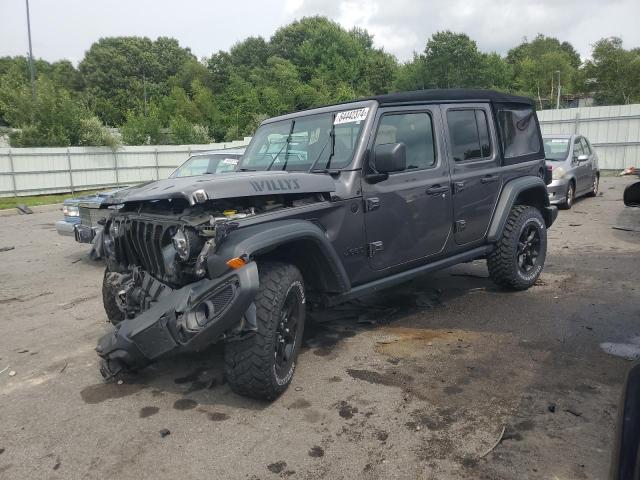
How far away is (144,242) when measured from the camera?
3.42m

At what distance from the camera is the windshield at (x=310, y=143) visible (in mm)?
4070

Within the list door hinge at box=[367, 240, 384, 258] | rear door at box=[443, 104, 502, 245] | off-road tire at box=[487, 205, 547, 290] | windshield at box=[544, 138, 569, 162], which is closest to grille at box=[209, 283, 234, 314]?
door hinge at box=[367, 240, 384, 258]

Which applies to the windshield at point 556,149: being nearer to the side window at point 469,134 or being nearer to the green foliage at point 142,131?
the side window at point 469,134

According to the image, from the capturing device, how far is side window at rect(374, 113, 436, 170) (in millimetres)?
4211

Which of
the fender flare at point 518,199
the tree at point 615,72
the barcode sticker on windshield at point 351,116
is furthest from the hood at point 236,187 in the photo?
the tree at point 615,72

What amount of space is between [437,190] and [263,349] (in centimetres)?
222

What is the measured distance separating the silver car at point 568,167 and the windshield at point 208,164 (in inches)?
265

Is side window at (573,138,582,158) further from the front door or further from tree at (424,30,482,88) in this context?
tree at (424,30,482,88)

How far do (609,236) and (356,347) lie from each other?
21.1 ft

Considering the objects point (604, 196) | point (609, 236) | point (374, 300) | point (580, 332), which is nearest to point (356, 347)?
point (374, 300)

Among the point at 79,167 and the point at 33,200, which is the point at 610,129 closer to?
the point at 79,167

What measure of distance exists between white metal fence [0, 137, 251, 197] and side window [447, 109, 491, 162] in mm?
18200

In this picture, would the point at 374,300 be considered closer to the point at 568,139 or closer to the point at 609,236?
the point at 609,236

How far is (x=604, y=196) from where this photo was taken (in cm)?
1368
